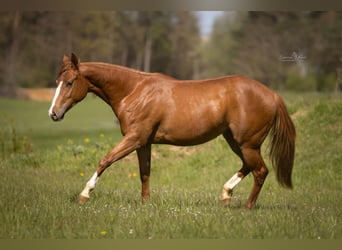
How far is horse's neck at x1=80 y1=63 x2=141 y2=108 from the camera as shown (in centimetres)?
582

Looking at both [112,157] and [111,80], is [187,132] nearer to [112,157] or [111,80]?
[112,157]

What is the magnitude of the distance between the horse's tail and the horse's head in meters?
2.31

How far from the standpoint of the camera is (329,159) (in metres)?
8.62

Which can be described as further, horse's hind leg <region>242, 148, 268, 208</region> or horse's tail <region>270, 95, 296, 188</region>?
horse's tail <region>270, 95, 296, 188</region>

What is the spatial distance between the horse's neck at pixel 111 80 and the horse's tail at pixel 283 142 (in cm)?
170

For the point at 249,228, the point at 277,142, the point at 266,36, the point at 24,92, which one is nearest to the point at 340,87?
the point at 266,36

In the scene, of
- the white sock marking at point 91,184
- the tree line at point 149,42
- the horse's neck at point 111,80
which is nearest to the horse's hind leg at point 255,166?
the horse's neck at point 111,80

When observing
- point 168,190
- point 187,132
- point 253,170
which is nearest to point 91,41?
point 168,190

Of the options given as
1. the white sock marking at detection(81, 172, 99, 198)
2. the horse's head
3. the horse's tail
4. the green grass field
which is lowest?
the green grass field

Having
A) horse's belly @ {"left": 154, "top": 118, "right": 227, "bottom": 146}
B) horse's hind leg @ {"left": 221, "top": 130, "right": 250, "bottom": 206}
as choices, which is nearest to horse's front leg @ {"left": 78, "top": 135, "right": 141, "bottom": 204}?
horse's belly @ {"left": 154, "top": 118, "right": 227, "bottom": 146}

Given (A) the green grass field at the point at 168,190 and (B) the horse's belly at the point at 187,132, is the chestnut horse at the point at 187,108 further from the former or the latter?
(A) the green grass field at the point at 168,190

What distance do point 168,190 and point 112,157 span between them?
198cm

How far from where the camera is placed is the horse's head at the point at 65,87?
5.58 meters

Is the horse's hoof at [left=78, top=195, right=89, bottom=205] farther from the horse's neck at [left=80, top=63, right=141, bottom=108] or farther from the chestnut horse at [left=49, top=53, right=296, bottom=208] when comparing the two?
the horse's neck at [left=80, top=63, right=141, bottom=108]
